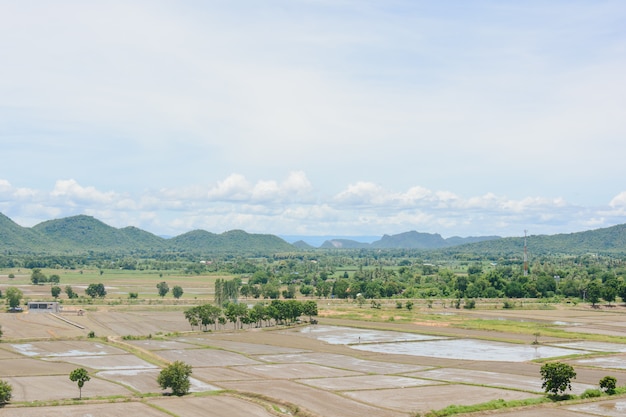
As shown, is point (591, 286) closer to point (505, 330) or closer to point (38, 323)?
point (505, 330)

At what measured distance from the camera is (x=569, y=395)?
221 feet

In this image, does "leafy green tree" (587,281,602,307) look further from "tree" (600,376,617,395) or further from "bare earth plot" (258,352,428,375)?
"tree" (600,376,617,395)

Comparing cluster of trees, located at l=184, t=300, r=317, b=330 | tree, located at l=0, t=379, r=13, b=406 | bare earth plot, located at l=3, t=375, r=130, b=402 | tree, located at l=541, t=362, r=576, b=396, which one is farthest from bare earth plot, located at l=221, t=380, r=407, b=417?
cluster of trees, located at l=184, t=300, r=317, b=330

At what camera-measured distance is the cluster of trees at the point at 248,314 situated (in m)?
131

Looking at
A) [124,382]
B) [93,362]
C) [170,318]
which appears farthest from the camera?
[170,318]

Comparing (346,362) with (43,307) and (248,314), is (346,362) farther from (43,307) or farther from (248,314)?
(43,307)

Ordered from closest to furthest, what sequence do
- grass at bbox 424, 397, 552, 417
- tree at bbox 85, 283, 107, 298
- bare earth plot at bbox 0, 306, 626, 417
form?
1. grass at bbox 424, 397, 552, 417
2. bare earth plot at bbox 0, 306, 626, 417
3. tree at bbox 85, 283, 107, 298

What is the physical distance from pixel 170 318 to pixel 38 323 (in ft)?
89.4

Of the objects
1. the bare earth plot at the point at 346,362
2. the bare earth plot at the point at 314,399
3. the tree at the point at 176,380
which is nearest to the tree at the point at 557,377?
the bare earth plot at the point at 314,399

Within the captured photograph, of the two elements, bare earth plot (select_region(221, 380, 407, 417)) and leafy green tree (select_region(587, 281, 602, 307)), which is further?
leafy green tree (select_region(587, 281, 602, 307))

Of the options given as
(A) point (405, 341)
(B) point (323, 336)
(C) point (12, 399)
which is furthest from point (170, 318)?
(C) point (12, 399)

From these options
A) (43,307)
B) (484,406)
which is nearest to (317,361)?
(484,406)

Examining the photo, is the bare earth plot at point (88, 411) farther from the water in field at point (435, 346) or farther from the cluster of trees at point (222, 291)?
the cluster of trees at point (222, 291)

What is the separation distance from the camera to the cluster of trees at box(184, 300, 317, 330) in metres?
131
